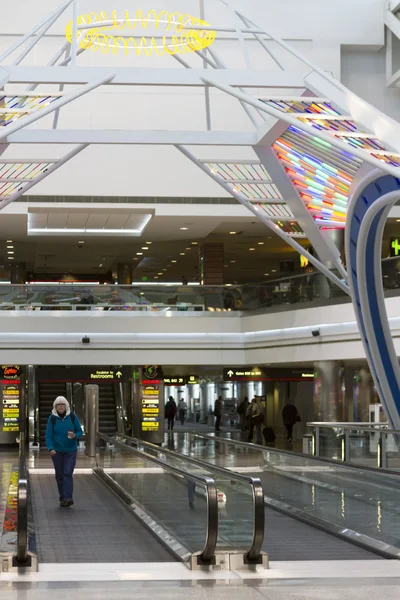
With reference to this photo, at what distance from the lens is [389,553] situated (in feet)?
36.0

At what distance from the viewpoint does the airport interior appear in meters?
10.5

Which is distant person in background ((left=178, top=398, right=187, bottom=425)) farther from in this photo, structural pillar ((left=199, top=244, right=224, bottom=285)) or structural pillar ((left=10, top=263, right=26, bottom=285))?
structural pillar ((left=199, top=244, right=224, bottom=285))

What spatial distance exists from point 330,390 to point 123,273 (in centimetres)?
1816

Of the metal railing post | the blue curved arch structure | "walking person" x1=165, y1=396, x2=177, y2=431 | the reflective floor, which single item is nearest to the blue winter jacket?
the blue curved arch structure

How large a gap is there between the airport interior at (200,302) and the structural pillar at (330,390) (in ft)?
0.25

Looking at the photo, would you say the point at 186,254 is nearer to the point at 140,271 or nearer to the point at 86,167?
the point at 140,271

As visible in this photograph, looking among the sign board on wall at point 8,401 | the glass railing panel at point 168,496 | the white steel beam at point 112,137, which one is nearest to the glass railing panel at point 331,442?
the glass railing panel at point 168,496

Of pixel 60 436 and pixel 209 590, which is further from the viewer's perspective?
pixel 60 436

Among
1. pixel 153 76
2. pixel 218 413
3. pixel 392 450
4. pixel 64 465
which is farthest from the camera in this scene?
pixel 218 413

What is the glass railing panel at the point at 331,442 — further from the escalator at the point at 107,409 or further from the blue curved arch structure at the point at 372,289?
the escalator at the point at 107,409

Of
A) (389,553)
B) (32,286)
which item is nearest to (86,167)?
(32,286)

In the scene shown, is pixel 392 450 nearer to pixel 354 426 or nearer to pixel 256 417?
pixel 354 426

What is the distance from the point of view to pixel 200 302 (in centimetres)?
3247

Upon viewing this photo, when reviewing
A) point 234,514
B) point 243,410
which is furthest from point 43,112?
point 243,410
